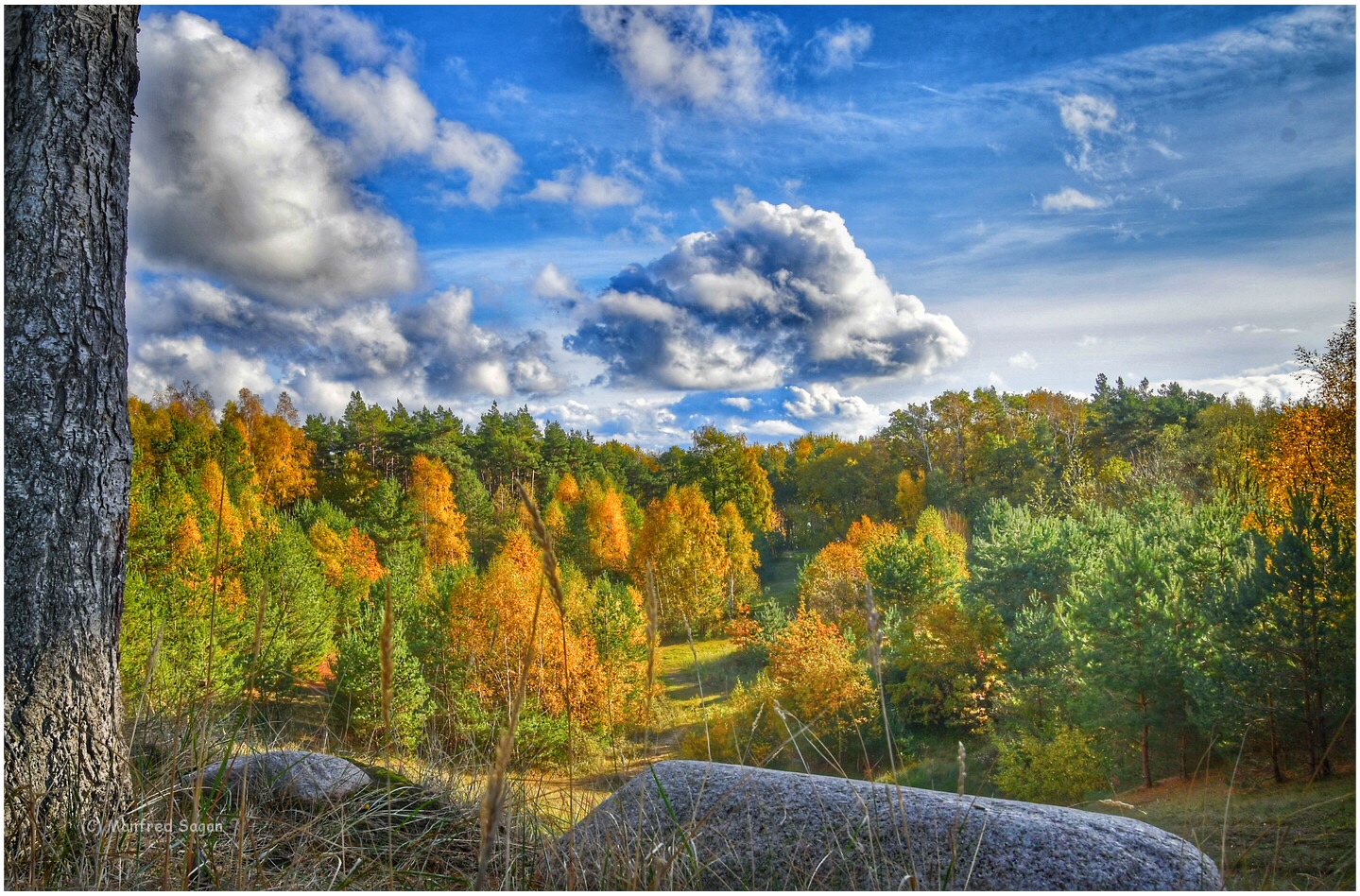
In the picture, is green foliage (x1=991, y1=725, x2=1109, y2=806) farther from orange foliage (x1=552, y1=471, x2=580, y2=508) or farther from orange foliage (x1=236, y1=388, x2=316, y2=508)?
orange foliage (x1=236, y1=388, x2=316, y2=508)

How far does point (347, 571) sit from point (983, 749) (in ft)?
66.1

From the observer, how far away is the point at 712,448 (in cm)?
3500

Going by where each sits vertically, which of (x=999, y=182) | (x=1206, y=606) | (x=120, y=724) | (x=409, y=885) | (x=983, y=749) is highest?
(x=999, y=182)

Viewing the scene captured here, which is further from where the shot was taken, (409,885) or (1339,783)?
(1339,783)

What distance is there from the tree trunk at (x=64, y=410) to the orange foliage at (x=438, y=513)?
21.9 meters

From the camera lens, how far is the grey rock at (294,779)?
2454 mm

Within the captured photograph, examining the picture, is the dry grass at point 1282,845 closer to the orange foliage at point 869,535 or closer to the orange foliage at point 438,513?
the orange foliage at point 869,535

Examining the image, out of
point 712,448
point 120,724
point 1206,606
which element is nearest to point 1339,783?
Answer: point 1206,606

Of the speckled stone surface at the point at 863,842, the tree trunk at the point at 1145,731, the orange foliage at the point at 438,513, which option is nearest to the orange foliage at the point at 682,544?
the orange foliage at the point at 438,513

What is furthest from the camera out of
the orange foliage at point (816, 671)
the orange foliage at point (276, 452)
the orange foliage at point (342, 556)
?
the orange foliage at point (276, 452)

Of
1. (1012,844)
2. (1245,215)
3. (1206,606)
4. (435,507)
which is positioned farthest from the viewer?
(435,507)

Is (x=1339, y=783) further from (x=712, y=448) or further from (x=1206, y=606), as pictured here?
(x=712, y=448)

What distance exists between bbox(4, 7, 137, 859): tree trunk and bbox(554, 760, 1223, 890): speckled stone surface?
1.92 m

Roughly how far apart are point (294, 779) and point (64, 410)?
1.64 m
